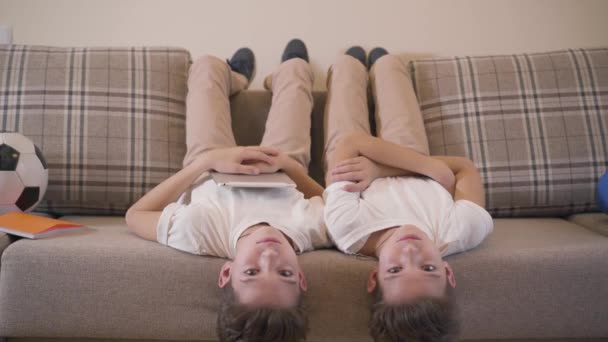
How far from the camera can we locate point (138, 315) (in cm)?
112

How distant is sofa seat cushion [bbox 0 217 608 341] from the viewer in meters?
1.12

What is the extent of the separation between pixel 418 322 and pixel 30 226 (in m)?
0.93

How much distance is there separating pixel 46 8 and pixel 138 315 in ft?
5.00

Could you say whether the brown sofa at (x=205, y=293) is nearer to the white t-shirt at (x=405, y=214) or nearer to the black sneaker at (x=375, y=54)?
the white t-shirt at (x=405, y=214)

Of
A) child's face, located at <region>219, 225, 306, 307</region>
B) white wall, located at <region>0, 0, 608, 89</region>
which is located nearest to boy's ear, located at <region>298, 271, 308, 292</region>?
child's face, located at <region>219, 225, 306, 307</region>

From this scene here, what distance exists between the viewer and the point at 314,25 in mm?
2127

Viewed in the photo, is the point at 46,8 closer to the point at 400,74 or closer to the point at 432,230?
the point at 400,74

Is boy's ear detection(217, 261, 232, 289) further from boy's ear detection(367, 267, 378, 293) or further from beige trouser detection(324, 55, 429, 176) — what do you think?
beige trouser detection(324, 55, 429, 176)

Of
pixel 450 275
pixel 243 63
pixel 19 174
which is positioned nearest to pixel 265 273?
pixel 450 275

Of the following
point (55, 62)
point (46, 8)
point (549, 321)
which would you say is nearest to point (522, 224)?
point (549, 321)

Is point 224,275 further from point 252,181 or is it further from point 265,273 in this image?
point 252,181

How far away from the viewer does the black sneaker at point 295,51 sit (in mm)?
2002

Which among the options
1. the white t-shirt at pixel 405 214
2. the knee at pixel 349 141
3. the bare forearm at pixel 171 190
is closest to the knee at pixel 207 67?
the bare forearm at pixel 171 190

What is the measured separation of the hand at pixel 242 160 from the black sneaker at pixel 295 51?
2.35 ft
